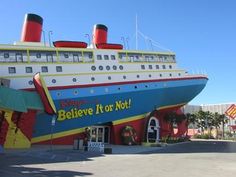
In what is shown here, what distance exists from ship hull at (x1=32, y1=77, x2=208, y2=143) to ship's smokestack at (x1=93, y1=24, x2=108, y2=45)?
805cm

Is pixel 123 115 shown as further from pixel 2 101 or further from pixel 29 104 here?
pixel 2 101

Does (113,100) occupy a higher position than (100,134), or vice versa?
(113,100)

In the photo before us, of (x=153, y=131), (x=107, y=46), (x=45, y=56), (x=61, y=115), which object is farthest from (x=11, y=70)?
(x=153, y=131)

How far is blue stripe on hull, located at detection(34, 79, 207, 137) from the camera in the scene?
36.8m

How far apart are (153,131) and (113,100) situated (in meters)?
8.47

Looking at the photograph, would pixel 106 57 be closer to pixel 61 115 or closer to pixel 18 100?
pixel 61 115

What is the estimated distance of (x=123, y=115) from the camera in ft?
139

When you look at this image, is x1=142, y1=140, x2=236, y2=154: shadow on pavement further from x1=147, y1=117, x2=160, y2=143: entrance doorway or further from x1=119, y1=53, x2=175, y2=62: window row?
x1=119, y1=53, x2=175, y2=62: window row

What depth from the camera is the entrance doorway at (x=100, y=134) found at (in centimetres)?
4200

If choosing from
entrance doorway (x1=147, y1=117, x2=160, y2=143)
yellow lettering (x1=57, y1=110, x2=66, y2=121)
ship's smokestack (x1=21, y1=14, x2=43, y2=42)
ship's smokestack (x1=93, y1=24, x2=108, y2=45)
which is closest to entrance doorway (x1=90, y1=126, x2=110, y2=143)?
yellow lettering (x1=57, y1=110, x2=66, y2=121)

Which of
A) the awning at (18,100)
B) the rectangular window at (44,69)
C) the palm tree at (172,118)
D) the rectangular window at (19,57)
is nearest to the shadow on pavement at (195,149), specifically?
the palm tree at (172,118)

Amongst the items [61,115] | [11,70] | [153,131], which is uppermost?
[11,70]

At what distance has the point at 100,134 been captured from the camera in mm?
42719

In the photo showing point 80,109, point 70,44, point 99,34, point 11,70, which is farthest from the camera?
point 99,34
